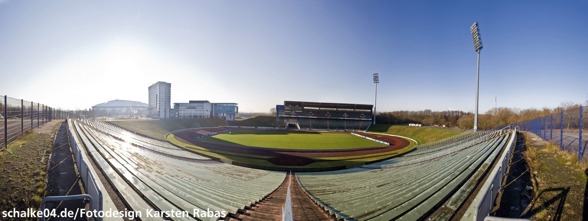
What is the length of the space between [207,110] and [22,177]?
6328cm

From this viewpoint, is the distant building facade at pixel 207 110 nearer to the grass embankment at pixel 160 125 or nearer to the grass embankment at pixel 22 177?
the grass embankment at pixel 160 125

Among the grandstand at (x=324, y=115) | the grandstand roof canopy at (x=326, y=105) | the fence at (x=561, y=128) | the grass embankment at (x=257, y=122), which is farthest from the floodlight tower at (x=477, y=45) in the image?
the grass embankment at (x=257, y=122)

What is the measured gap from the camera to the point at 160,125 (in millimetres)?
40125

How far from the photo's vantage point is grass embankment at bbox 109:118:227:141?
3189 cm

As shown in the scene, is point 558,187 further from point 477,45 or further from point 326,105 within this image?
point 326,105

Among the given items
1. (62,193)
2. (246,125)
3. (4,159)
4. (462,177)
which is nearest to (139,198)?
(62,193)

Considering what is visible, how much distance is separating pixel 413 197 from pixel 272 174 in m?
9.85

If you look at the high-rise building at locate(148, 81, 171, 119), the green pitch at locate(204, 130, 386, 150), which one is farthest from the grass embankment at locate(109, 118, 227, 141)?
the high-rise building at locate(148, 81, 171, 119)

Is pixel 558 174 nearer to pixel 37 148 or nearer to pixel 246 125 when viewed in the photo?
pixel 37 148

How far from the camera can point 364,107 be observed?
5684cm

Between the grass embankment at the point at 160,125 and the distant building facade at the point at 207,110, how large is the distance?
479 centimetres

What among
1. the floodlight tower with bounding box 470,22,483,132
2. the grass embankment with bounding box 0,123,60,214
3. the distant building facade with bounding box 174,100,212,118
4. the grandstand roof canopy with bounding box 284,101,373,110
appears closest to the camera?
the grass embankment with bounding box 0,123,60,214

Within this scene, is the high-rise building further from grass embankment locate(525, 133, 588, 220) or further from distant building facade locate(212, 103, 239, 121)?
grass embankment locate(525, 133, 588, 220)

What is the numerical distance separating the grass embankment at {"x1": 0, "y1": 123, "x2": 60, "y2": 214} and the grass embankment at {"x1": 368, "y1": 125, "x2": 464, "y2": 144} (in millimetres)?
35848
